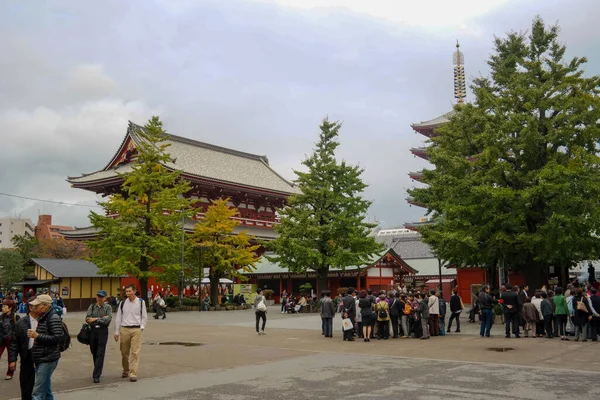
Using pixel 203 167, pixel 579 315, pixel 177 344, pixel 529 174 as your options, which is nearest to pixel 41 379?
pixel 177 344

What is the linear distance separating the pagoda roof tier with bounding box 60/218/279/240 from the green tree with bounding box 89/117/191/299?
7.48m

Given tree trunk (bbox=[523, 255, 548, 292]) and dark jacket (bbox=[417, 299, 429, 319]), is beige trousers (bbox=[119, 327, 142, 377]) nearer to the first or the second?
dark jacket (bbox=[417, 299, 429, 319])

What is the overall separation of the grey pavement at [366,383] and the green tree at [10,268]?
5736 cm

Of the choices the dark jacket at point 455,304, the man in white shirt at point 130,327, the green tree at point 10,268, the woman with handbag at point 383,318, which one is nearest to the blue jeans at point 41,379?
the man in white shirt at point 130,327

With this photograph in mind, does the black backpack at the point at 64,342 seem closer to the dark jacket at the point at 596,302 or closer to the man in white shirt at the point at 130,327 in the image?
the man in white shirt at the point at 130,327

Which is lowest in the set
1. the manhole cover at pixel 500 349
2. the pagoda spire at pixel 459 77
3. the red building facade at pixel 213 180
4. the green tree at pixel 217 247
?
the manhole cover at pixel 500 349

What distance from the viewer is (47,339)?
6750 mm

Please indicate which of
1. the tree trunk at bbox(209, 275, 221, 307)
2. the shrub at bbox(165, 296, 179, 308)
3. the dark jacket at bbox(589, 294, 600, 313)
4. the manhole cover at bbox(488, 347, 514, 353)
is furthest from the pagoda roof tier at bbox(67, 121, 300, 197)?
the dark jacket at bbox(589, 294, 600, 313)

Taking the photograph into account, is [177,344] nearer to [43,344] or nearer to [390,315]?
[390,315]

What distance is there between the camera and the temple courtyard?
881 centimetres

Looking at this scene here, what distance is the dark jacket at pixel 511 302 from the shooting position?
55.8ft

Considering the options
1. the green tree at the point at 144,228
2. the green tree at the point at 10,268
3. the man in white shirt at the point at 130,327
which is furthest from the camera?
the green tree at the point at 10,268

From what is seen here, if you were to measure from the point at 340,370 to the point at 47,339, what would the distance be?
6198mm

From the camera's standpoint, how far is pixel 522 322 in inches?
723
